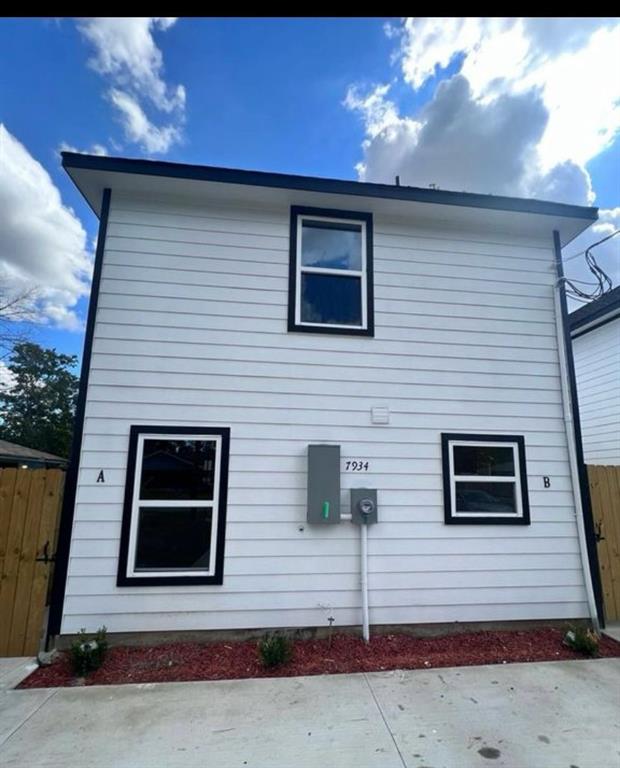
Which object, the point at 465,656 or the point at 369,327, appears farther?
the point at 369,327

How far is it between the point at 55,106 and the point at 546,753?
31.3 feet

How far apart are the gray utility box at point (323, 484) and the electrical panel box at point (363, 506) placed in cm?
18

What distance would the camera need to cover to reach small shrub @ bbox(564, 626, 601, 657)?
401 cm

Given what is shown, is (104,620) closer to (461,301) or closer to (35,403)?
(461,301)

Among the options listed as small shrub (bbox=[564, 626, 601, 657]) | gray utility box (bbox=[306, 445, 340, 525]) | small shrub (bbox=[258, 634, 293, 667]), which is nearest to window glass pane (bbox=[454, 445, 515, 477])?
gray utility box (bbox=[306, 445, 340, 525])

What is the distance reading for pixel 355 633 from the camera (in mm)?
4336

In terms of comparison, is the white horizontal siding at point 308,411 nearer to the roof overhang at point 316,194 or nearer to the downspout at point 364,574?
the downspout at point 364,574

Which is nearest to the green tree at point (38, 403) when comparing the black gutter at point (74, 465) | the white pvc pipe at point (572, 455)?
the black gutter at point (74, 465)

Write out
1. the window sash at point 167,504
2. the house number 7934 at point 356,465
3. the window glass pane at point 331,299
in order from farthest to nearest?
the window glass pane at point 331,299, the house number 7934 at point 356,465, the window sash at point 167,504

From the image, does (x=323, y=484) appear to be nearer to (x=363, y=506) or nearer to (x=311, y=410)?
(x=363, y=506)

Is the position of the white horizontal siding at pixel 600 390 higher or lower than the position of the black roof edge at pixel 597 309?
lower

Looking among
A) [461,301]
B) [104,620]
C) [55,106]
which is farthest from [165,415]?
[55,106]

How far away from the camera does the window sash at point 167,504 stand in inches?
164

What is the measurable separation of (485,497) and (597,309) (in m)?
5.21
